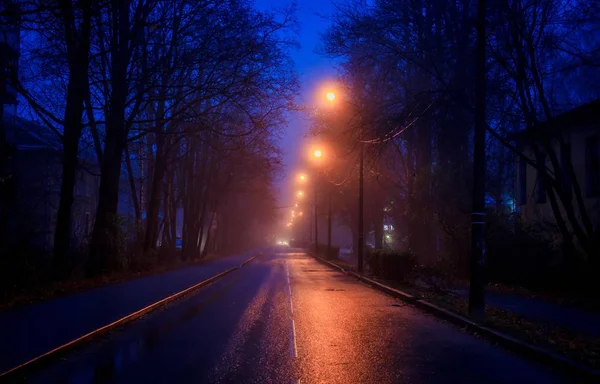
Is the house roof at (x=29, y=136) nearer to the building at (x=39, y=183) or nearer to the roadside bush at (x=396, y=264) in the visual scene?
the building at (x=39, y=183)

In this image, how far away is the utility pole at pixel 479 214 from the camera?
1276cm

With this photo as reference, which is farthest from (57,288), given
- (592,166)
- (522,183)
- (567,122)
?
(522,183)

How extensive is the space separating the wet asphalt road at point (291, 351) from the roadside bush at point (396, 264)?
27.2 ft

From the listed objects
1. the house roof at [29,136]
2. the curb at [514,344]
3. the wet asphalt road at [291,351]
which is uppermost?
the house roof at [29,136]

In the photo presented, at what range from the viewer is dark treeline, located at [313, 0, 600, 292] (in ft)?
61.1

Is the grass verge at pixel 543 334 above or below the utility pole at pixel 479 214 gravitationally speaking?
below

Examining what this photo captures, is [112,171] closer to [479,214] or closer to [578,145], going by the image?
[479,214]

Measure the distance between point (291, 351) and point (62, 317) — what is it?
5.60m

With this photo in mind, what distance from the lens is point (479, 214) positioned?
42.6 ft

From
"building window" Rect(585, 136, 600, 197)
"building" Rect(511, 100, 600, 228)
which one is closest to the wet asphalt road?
"building" Rect(511, 100, 600, 228)

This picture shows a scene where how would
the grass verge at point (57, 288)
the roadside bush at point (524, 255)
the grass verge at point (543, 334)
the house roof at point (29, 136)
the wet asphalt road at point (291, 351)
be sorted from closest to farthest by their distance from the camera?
the wet asphalt road at point (291, 351) → the grass verge at point (543, 334) → the grass verge at point (57, 288) → the roadside bush at point (524, 255) → the house roof at point (29, 136)

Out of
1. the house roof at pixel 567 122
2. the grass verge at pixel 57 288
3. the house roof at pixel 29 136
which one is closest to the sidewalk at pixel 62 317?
the grass verge at pixel 57 288

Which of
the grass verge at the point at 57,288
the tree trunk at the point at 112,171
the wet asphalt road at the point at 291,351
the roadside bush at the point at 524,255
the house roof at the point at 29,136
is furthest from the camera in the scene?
the house roof at the point at 29,136

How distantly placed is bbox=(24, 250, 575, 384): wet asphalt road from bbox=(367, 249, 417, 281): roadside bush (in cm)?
830
